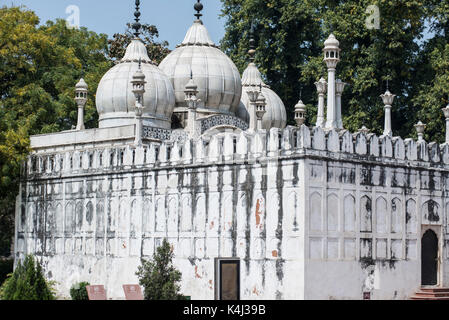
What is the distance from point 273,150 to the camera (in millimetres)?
24953

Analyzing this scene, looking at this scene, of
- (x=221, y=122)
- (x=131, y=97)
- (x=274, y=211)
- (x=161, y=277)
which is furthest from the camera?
(x=221, y=122)

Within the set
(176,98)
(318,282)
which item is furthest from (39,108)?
(318,282)

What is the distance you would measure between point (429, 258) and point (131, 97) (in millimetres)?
13923

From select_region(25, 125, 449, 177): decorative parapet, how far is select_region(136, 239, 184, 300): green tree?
286cm

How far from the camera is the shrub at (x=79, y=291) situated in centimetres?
2873

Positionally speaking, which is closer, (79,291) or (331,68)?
(79,291)

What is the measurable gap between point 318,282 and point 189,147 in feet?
20.3

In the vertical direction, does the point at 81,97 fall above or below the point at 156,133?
above

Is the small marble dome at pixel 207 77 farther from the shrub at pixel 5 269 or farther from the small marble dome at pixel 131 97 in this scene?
the shrub at pixel 5 269

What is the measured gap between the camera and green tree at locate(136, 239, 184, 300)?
83.9ft

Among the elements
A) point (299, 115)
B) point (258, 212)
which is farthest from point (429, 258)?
point (299, 115)

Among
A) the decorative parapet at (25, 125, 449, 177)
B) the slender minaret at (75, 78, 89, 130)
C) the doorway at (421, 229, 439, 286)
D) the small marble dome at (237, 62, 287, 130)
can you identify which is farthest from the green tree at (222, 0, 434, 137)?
the doorway at (421, 229, 439, 286)

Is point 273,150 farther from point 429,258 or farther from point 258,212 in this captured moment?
point 429,258

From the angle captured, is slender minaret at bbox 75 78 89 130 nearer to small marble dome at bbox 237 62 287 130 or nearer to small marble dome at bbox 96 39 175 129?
small marble dome at bbox 96 39 175 129
